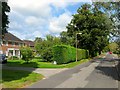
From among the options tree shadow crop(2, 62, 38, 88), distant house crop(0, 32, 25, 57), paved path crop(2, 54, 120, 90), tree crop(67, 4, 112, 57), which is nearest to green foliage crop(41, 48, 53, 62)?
tree shadow crop(2, 62, 38, 88)

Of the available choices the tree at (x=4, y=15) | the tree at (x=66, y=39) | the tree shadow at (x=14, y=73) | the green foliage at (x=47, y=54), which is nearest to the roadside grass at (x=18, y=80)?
the tree shadow at (x=14, y=73)

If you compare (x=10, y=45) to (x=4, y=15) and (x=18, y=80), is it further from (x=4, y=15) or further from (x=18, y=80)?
(x=18, y=80)

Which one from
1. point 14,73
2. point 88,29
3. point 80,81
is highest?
point 88,29

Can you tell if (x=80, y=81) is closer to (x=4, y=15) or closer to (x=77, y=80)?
(x=77, y=80)

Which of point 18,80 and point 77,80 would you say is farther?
point 77,80

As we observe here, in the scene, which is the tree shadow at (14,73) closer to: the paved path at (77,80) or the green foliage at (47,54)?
the paved path at (77,80)

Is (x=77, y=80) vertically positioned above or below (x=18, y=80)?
below

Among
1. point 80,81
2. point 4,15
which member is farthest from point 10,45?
point 80,81

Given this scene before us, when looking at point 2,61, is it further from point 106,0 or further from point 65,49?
point 106,0

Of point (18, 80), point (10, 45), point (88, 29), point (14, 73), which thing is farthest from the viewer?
point (10, 45)

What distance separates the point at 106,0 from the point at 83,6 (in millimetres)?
50881

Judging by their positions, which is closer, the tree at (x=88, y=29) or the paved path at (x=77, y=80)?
the paved path at (x=77, y=80)

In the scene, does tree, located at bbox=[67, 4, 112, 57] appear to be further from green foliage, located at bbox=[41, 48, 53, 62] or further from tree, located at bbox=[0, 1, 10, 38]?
tree, located at bbox=[0, 1, 10, 38]

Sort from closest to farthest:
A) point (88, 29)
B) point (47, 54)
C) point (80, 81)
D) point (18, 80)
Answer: point (18, 80)
point (80, 81)
point (47, 54)
point (88, 29)
